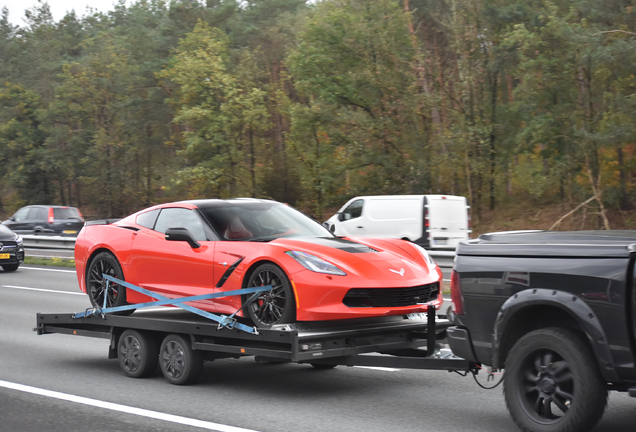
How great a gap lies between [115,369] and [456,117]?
86.9 ft

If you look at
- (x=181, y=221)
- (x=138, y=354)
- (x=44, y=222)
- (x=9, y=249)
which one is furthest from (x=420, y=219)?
(x=138, y=354)

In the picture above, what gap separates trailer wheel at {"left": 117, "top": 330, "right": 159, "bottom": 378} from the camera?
754 cm

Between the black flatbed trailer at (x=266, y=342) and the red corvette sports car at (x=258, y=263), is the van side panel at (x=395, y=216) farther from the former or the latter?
the black flatbed trailer at (x=266, y=342)

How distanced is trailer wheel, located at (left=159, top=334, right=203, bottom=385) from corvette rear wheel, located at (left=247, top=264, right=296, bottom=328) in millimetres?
754

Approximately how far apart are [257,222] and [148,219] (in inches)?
50.4

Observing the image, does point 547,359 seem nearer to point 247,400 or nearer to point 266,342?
point 266,342

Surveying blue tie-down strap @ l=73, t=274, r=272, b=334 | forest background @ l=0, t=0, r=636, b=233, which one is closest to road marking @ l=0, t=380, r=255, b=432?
blue tie-down strap @ l=73, t=274, r=272, b=334

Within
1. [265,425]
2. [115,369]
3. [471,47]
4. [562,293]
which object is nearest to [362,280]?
[265,425]

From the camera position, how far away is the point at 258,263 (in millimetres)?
6945

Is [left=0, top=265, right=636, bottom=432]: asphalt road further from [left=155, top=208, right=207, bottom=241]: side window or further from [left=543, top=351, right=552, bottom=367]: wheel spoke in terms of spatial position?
[left=155, top=208, right=207, bottom=241]: side window

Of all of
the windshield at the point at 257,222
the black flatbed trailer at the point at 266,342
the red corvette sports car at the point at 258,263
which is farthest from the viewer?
the windshield at the point at 257,222

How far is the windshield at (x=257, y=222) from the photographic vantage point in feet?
25.1

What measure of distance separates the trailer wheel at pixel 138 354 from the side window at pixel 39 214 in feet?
76.3

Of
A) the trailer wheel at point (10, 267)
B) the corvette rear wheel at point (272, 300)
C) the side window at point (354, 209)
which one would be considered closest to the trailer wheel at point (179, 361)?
the corvette rear wheel at point (272, 300)
